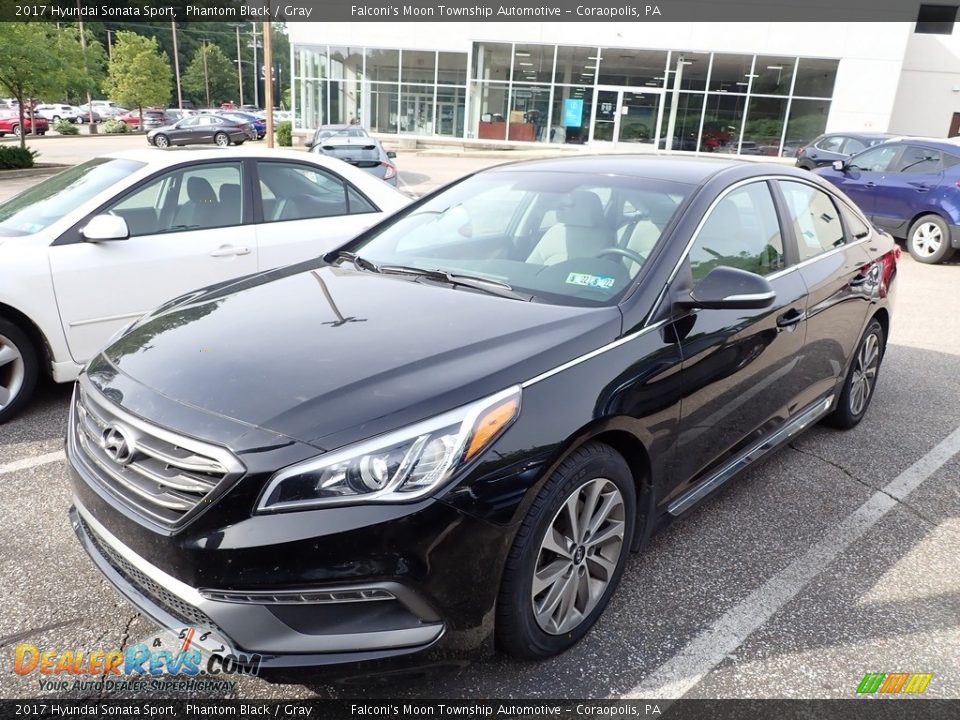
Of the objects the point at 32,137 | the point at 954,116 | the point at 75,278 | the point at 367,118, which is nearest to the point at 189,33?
the point at 32,137

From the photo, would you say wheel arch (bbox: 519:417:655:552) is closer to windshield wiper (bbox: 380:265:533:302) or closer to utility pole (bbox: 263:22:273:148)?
windshield wiper (bbox: 380:265:533:302)

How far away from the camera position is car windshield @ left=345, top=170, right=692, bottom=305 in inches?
118

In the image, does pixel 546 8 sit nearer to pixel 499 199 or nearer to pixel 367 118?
pixel 367 118

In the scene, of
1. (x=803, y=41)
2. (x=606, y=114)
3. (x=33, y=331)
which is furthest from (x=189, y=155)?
(x=803, y=41)

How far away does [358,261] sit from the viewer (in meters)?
3.50

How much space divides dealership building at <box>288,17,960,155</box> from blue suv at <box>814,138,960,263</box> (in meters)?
20.6

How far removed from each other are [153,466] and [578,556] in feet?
4.49

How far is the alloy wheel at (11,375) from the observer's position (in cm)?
430

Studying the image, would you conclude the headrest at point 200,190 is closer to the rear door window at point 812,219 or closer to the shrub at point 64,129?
the rear door window at point 812,219

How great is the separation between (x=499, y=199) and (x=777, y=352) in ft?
4.93

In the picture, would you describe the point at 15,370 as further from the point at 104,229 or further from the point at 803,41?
the point at 803,41

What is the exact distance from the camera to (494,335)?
252cm

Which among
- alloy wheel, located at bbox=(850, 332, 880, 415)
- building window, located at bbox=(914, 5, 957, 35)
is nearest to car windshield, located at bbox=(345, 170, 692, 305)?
alloy wheel, located at bbox=(850, 332, 880, 415)

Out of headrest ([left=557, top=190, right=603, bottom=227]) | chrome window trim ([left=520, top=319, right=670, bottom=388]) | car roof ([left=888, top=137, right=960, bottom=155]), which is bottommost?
chrome window trim ([left=520, top=319, right=670, bottom=388])
